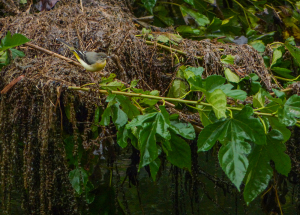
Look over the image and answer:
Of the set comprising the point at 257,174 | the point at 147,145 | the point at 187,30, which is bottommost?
the point at 257,174

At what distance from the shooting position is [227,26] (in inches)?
89.9

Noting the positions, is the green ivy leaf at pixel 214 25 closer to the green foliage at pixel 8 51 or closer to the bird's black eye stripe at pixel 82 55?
the bird's black eye stripe at pixel 82 55

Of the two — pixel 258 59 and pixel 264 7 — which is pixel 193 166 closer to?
pixel 258 59

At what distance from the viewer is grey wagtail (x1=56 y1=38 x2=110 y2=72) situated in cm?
138

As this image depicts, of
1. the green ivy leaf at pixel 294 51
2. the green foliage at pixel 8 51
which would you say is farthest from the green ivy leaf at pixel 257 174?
the green foliage at pixel 8 51

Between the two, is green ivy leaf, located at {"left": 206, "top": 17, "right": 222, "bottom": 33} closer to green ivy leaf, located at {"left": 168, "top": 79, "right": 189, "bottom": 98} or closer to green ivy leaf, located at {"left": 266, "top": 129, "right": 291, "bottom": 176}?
green ivy leaf, located at {"left": 168, "top": 79, "right": 189, "bottom": 98}

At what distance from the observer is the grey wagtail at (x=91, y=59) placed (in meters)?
1.38

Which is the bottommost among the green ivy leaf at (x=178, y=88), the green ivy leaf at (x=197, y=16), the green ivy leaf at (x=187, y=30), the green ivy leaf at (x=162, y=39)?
the green ivy leaf at (x=178, y=88)

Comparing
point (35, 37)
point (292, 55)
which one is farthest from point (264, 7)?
point (35, 37)

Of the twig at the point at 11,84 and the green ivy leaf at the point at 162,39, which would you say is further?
the green ivy leaf at the point at 162,39

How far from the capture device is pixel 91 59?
138 cm

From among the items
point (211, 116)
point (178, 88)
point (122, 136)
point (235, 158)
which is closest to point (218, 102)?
point (211, 116)

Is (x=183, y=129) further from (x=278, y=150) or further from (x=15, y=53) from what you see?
(x=15, y=53)

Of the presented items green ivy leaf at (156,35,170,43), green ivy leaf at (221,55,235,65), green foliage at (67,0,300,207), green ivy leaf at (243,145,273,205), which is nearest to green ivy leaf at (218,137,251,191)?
green foliage at (67,0,300,207)
